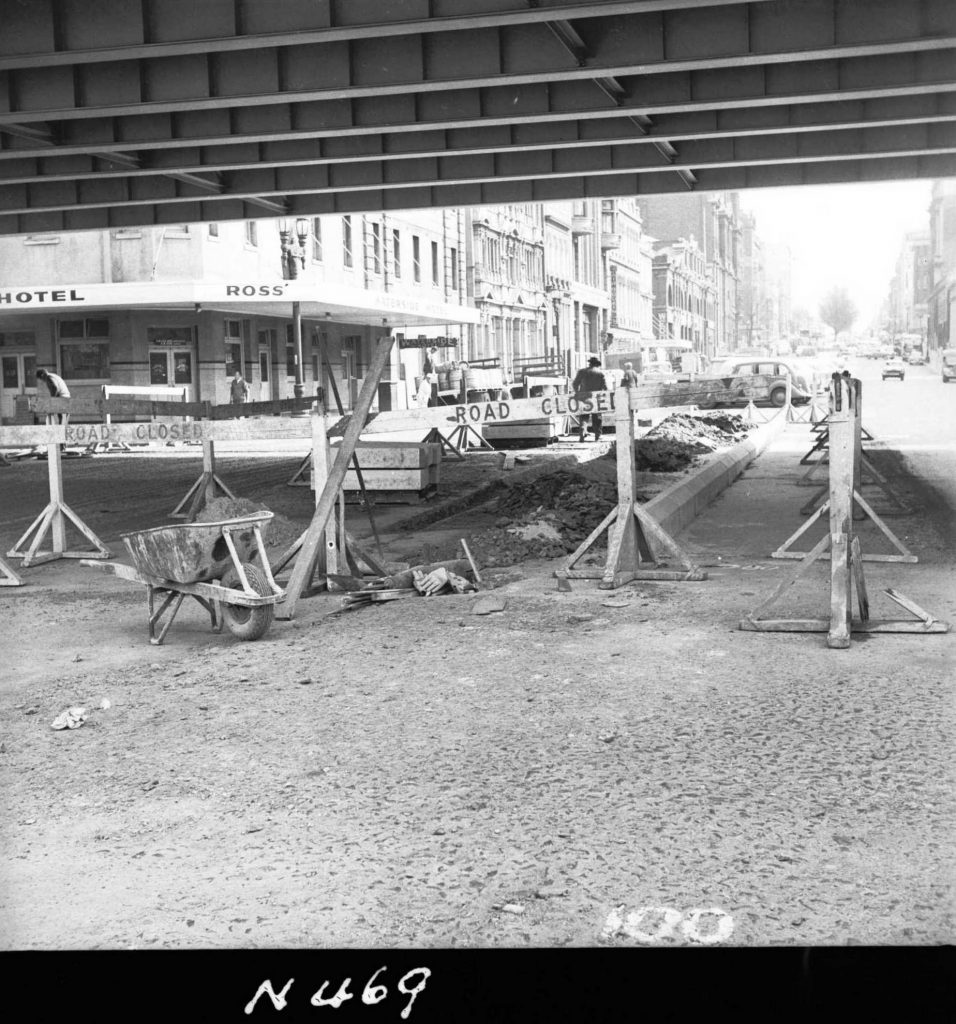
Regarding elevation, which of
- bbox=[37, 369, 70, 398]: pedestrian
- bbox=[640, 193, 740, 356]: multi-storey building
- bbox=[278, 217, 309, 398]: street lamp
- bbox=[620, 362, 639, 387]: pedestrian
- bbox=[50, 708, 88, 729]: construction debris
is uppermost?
bbox=[640, 193, 740, 356]: multi-storey building

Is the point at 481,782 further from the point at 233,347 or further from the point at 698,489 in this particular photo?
the point at 233,347

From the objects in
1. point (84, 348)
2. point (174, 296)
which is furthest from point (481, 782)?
point (84, 348)

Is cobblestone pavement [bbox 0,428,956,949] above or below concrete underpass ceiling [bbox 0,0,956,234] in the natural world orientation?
below

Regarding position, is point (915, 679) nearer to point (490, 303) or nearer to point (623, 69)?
point (623, 69)

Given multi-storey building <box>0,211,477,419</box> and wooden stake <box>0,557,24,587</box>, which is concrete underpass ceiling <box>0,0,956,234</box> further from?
multi-storey building <box>0,211,477,419</box>

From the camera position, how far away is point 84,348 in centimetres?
4675

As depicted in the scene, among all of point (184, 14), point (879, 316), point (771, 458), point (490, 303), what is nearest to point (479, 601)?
point (184, 14)

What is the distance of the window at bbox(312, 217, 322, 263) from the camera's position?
5206 centimetres

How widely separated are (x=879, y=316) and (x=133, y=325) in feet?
388

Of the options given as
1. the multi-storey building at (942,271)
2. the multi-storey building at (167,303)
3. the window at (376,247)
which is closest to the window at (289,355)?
the multi-storey building at (167,303)

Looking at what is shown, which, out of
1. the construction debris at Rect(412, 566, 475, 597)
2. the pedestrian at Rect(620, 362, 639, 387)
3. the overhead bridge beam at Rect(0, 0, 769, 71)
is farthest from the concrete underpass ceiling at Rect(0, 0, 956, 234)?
the construction debris at Rect(412, 566, 475, 597)

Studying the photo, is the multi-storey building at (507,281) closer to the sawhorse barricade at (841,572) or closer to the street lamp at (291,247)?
the street lamp at (291,247)

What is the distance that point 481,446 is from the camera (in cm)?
3188

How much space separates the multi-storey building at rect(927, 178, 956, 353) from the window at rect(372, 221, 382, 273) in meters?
34.4
